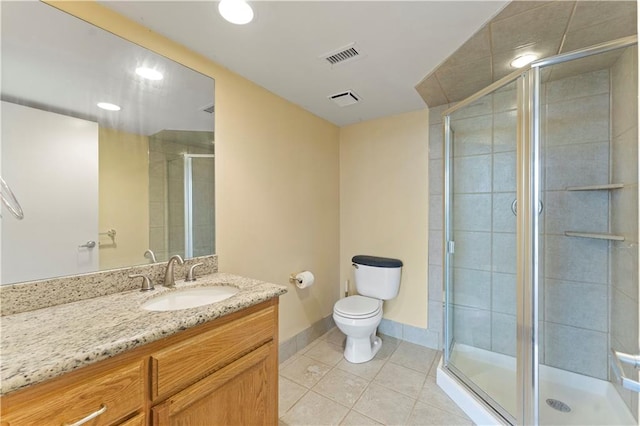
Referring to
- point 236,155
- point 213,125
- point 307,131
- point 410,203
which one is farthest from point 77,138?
point 410,203

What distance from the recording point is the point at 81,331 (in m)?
0.79

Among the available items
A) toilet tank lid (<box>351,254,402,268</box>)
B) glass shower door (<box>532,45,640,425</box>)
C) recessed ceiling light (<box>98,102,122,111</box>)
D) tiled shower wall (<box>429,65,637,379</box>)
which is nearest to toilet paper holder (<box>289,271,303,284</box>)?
toilet tank lid (<box>351,254,402,268</box>)

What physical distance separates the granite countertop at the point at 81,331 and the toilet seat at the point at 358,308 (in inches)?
41.2

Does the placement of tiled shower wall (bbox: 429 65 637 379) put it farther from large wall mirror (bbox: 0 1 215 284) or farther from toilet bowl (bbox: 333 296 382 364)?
large wall mirror (bbox: 0 1 215 284)

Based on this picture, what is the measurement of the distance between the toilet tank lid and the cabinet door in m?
1.30

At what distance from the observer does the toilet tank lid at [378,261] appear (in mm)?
2293

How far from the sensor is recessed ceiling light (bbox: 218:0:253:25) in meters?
1.13

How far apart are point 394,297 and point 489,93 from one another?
1.71m

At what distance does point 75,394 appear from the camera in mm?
667

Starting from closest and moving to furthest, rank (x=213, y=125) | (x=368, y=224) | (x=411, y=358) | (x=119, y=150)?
1. (x=119, y=150)
2. (x=213, y=125)
3. (x=411, y=358)
4. (x=368, y=224)

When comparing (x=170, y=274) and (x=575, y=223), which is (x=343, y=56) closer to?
(x=170, y=274)

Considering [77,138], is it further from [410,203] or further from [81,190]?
[410,203]

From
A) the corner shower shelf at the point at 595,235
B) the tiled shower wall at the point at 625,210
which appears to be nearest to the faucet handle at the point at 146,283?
the tiled shower wall at the point at 625,210

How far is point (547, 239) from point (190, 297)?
89.1 inches
